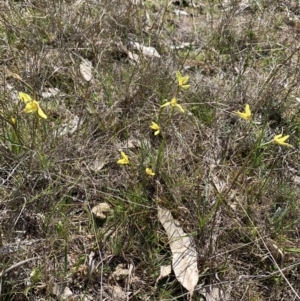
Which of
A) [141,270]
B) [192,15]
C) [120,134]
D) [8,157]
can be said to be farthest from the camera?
[192,15]

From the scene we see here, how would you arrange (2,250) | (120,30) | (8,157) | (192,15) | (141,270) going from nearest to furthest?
1. (2,250)
2. (141,270)
3. (8,157)
4. (120,30)
5. (192,15)

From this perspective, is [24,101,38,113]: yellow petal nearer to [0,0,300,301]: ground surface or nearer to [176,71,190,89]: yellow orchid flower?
[0,0,300,301]: ground surface

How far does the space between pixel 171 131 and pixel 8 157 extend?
0.73 metres

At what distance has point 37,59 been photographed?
7.71 feet

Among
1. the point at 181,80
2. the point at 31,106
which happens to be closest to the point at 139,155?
the point at 181,80

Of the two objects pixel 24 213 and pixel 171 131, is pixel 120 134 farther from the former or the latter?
pixel 24 213

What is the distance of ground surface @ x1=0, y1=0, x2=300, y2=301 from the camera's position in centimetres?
178

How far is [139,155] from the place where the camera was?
2090 mm

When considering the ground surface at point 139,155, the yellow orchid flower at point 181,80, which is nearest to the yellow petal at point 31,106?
the ground surface at point 139,155

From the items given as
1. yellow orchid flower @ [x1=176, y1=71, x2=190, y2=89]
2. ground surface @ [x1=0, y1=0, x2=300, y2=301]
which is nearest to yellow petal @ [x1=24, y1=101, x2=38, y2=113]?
ground surface @ [x1=0, y1=0, x2=300, y2=301]

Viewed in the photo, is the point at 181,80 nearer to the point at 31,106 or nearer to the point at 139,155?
the point at 139,155

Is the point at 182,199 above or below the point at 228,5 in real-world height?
below

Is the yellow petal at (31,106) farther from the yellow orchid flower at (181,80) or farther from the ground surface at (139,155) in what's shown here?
the yellow orchid flower at (181,80)

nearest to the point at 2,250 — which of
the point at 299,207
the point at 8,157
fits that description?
the point at 8,157
